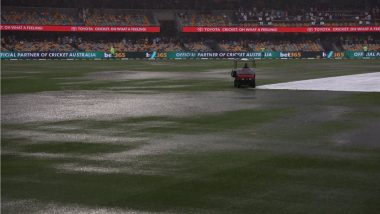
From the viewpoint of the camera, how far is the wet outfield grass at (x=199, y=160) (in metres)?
8.96

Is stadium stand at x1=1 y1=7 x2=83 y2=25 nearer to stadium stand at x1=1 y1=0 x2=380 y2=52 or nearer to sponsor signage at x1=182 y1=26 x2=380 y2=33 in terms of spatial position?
stadium stand at x1=1 y1=0 x2=380 y2=52

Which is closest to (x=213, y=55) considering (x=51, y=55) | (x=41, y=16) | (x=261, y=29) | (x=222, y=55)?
(x=222, y=55)

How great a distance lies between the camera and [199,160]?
12055 millimetres

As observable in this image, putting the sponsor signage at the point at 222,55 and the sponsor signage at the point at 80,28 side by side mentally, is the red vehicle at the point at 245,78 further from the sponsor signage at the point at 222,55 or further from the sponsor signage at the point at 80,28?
the sponsor signage at the point at 80,28

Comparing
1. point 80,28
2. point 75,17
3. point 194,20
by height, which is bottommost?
point 80,28

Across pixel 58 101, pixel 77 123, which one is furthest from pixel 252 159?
pixel 58 101

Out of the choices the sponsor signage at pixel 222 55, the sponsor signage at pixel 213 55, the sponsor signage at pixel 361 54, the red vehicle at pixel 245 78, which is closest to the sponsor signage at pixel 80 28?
the sponsor signage at pixel 213 55

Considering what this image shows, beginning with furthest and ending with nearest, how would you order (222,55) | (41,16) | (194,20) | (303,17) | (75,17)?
(303,17) < (194,20) < (75,17) < (222,55) < (41,16)

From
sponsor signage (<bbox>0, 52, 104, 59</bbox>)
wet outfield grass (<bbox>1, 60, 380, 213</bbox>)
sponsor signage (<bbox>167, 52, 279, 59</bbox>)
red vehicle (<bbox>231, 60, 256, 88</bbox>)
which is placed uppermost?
wet outfield grass (<bbox>1, 60, 380, 213</bbox>)

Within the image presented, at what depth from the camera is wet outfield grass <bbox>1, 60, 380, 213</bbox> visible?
29.4ft

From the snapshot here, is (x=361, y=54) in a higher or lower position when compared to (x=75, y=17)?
lower

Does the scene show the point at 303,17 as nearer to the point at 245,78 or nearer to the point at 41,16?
the point at 41,16

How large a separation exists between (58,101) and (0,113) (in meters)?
4.25

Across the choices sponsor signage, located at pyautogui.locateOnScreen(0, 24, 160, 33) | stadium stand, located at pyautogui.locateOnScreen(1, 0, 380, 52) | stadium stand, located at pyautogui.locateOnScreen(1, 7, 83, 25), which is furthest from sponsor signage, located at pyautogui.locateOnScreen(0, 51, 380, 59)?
stadium stand, located at pyautogui.locateOnScreen(1, 7, 83, 25)
